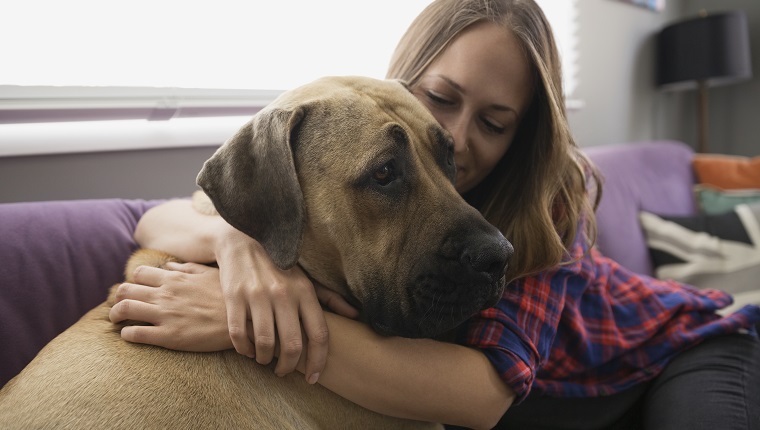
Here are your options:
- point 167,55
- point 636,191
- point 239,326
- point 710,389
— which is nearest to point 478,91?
point 239,326

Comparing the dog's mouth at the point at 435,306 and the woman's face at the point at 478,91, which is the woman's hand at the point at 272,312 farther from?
the woman's face at the point at 478,91

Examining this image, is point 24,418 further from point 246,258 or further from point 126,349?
point 246,258

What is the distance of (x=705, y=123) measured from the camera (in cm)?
496

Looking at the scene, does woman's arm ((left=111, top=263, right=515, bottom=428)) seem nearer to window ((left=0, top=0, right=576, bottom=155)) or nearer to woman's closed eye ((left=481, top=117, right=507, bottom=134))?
woman's closed eye ((left=481, top=117, right=507, bottom=134))

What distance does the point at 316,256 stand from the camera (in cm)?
125

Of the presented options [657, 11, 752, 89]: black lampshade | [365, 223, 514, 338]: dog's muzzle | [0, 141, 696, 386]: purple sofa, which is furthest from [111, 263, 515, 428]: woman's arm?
[657, 11, 752, 89]: black lampshade

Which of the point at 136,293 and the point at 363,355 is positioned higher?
the point at 136,293

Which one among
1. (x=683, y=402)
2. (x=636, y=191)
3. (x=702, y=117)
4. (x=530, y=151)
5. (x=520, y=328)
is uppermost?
(x=530, y=151)

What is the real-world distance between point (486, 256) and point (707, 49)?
423 cm

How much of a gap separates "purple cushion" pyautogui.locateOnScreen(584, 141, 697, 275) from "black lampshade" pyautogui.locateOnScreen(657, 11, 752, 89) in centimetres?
76

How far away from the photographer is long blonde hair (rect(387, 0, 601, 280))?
1.51 metres

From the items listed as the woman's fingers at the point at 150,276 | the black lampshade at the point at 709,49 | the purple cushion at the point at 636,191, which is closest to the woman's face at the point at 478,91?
the woman's fingers at the point at 150,276

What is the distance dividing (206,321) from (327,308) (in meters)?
0.28

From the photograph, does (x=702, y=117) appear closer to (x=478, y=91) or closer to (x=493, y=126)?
(x=493, y=126)
